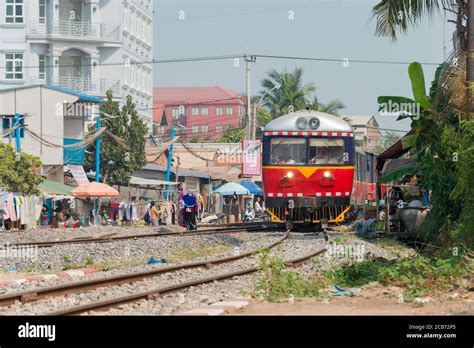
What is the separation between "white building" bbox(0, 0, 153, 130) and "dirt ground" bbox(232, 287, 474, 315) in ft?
197

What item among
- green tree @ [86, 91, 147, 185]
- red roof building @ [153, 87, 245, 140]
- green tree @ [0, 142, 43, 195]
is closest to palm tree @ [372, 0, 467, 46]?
green tree @ [0, 142, 43, 195]

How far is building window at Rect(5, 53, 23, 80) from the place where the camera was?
238 feet

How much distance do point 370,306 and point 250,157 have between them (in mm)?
40682

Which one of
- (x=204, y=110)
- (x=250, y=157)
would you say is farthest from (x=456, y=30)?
(x=204, y=110)

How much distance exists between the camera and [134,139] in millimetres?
59469

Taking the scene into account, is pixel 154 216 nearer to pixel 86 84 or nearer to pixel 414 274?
pixel 86 84

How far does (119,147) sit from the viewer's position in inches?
2291

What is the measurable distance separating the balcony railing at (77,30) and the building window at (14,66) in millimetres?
2101

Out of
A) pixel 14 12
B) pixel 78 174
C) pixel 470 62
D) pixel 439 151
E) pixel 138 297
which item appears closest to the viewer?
pixel 138 297

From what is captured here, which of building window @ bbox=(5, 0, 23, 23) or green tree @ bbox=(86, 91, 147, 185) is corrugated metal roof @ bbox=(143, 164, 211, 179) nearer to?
green tree @ bbox=(86, 91, 147, 185)

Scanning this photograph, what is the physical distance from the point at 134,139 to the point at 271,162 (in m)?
30.4
